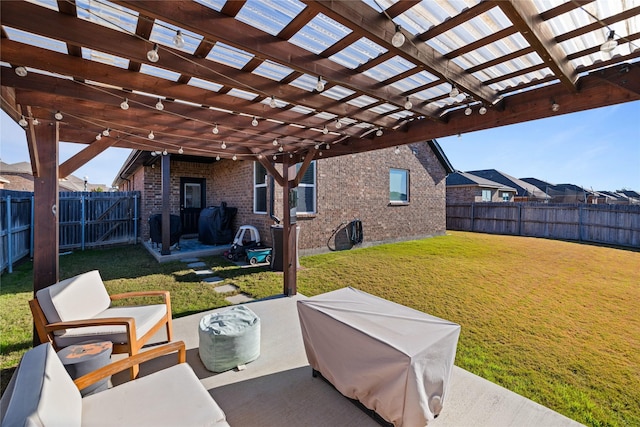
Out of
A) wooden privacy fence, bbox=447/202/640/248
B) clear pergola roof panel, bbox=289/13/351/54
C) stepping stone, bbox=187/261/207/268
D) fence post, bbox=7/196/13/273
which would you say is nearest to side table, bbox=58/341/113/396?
clear pergola roof panel, bbox=289/13/351/54

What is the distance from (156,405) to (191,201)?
1026cm

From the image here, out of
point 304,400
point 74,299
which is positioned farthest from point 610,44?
point 74,299

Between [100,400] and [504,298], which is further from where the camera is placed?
[504,298]

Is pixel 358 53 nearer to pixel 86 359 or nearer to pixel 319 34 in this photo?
pixel 319 34

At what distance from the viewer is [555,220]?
42.9 ft

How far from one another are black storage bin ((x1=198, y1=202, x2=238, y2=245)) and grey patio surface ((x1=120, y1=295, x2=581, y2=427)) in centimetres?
622

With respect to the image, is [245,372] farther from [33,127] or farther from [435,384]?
[33,127]

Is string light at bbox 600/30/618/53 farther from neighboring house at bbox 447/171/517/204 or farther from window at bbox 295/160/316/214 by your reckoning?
neighboring house at bbox 447/171/517/204

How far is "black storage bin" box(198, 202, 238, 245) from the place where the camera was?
918 centimetres

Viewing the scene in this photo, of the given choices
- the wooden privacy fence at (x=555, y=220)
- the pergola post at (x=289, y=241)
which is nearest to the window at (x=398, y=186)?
the wooden privacy fence at (x=555, y=220)

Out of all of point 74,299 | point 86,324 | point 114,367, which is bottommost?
point 114,367

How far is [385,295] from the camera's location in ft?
17.5

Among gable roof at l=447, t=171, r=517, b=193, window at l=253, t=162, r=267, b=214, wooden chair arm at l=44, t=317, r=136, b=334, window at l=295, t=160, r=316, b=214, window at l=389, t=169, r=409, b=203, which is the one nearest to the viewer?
wooden chair arm at l=44, t=317, r=136, b=334

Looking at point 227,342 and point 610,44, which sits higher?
point 610,44
